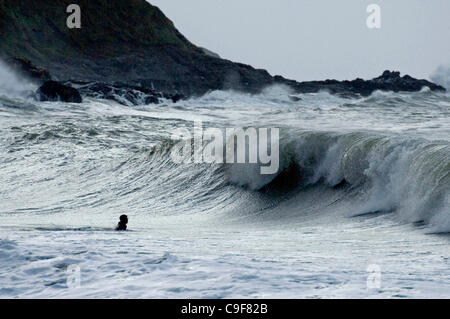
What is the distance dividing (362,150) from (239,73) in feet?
283

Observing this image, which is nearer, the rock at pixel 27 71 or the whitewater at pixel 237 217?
the whitewater at pixel 237 217

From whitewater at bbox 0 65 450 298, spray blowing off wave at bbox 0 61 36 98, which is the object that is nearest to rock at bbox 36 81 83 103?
spray blowing off wave at bbox 0 61 36 98

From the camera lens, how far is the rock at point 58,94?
4809 cm

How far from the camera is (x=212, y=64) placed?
333ft

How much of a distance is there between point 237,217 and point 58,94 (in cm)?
3966

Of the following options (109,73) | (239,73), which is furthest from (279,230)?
(109,73)

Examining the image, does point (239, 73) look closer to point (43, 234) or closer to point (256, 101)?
point (256, 101)

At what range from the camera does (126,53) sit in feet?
373

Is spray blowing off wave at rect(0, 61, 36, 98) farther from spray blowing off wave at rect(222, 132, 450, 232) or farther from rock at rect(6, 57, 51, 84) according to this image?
spray blowing off wave at rect(222, 132, 450, 232)

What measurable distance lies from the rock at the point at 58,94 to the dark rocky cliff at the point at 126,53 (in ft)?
107

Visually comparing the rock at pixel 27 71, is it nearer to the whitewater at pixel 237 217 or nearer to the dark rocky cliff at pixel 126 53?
the dark rocky cliff at pixel 126 53

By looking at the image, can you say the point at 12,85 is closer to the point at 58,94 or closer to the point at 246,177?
the point at 58,94

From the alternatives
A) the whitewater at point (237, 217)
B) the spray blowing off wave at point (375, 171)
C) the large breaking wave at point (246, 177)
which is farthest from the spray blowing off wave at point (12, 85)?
the spray blowing off wave at point (375, 171)

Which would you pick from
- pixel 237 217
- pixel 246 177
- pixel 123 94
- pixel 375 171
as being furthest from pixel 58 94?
pixel 375 171
